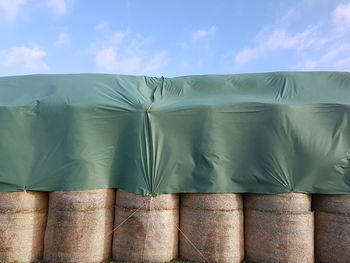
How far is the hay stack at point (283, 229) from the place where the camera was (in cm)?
439

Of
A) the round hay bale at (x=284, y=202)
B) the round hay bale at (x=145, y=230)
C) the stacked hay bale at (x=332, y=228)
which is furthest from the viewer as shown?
the round hay bale at (x=145, y=230)

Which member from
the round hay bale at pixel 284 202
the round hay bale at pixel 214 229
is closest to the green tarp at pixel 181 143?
the round hay bale at pixel 284 202

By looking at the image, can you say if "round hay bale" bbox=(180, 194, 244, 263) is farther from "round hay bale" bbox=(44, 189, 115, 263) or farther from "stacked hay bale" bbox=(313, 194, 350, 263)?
"round hay bale" bbox=(44, 189, 115, 263)

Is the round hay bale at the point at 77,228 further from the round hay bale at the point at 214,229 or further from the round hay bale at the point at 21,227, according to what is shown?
the round hay bale at the point at 214,229

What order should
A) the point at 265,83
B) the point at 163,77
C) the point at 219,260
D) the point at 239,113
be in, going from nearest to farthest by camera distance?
the point at 219,260, the point at 239,113, the point at 265,83, the point at 163,77

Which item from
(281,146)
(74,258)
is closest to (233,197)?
(281,146)

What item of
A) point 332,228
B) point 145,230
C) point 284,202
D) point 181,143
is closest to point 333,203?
point 332,228

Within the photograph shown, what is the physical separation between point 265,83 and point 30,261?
21.3ft

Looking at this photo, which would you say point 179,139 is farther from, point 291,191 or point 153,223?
point 291,191

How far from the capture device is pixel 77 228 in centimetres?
459

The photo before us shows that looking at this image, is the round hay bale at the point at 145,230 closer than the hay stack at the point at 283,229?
No

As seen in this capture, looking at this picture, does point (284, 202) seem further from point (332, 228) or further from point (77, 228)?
point (77, 228)

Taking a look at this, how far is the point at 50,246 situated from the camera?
15.2 ft

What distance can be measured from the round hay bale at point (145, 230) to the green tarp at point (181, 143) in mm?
240
